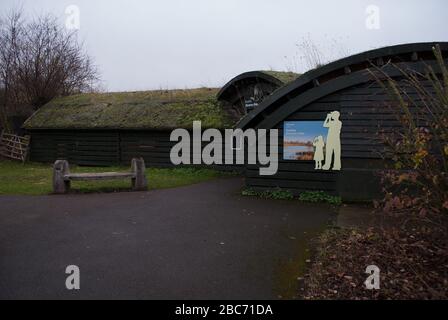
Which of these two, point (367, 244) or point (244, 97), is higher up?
point (244, 97)

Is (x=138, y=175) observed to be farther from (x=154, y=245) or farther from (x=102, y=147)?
(x=102, y=147)

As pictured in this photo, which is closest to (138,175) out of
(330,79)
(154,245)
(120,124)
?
(154,245)

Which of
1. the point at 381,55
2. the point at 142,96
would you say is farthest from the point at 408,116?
the point at 142,96

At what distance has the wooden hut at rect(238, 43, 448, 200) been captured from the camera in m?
9.53

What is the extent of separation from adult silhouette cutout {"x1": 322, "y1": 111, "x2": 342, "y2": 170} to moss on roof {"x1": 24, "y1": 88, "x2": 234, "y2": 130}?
21.3ft

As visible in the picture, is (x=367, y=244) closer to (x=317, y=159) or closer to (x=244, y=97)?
(x=317, y=159)

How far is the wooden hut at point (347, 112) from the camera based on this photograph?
9.53 meters

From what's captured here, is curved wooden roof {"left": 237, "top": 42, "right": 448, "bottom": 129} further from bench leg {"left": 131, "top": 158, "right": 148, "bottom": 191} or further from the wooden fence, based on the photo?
the wooden fence

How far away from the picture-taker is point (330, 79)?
10273 mm

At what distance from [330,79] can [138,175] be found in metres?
6.21

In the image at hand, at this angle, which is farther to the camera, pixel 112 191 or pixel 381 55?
pixel 112 191

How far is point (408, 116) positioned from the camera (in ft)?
16.3

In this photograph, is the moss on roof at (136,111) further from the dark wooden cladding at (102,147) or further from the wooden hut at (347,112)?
the wooden hut at (347,112)

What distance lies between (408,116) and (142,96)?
1800 cm
